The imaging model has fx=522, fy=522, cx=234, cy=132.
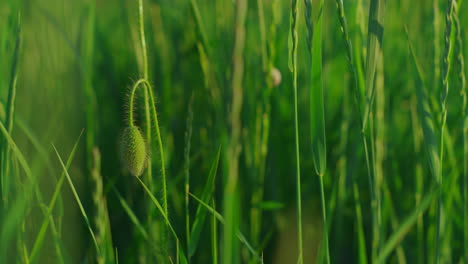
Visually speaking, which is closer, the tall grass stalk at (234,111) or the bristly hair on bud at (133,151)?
the tall grass stalk at (234,111)

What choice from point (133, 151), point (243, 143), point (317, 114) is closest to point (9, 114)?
point (133, 151)

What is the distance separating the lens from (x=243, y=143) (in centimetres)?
122

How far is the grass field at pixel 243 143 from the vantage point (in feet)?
2.51

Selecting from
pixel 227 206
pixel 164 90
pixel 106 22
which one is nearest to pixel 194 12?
pixel 164 90

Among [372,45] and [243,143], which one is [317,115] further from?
[243,143]

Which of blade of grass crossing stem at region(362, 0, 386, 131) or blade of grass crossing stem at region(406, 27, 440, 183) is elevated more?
blade of grass crossing stem at region(362, 0, 386, 131)

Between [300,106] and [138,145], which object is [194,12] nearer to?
[138,145]

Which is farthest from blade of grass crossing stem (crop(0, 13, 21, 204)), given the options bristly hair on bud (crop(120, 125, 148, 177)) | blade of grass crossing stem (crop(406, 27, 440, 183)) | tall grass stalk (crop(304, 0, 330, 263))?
blade of grass crossing stem (crop(406, 27, 440, 183))

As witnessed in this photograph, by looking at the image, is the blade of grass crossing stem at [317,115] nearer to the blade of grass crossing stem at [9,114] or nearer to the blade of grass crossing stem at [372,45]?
the blade of grass crossing stem at [372,45]

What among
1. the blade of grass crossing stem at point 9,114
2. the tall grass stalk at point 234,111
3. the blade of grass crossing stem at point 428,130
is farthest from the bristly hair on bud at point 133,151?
the blade of grass crossing stem at point 428,130

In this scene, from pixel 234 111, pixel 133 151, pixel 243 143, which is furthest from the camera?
pixel 243 143

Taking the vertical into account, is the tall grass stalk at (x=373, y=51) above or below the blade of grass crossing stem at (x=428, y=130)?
above

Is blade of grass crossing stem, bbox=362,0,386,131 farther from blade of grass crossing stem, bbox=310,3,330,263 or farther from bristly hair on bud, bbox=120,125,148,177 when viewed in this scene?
bristly hair on bud, bbox=120,125,148,177

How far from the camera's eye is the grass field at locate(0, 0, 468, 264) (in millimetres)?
→ 766
